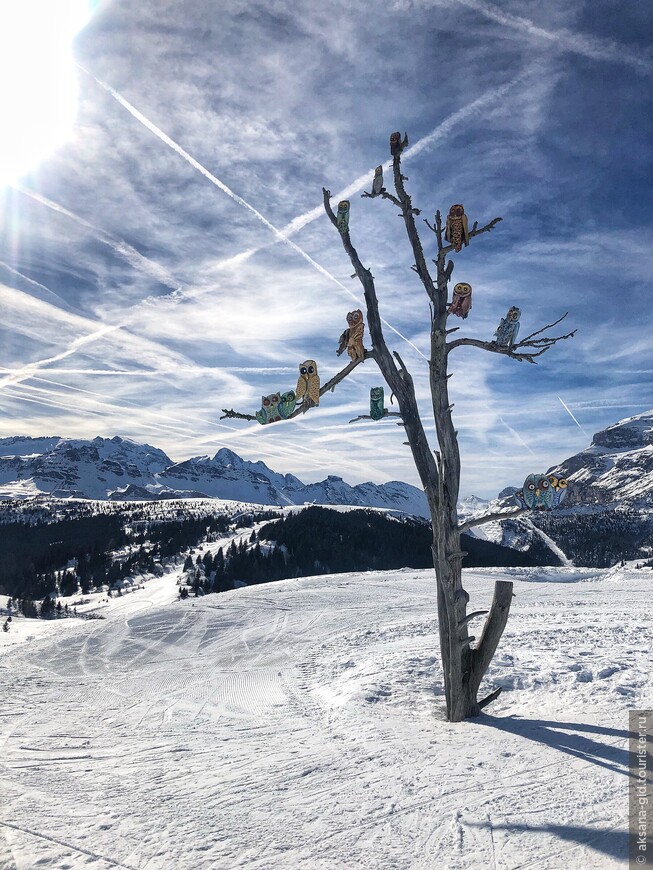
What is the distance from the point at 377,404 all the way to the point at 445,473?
157 centimetres

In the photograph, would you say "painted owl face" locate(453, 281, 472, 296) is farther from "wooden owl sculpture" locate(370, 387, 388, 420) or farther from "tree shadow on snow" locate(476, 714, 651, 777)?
"tree shadow on snow" locate(476, 714, 651, 777)

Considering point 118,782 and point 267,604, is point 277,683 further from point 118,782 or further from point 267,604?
point 267,604

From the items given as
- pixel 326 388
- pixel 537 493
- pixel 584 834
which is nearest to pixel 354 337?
pixel 326 388

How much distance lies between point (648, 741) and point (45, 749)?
7.94m

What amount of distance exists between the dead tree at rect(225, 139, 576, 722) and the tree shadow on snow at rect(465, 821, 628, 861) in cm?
384

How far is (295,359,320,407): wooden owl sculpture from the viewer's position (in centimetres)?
823

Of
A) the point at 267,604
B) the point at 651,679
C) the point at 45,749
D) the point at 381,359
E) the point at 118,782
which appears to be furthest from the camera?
the point at 267,604

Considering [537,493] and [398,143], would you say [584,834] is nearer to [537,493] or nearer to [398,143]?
[537,493]

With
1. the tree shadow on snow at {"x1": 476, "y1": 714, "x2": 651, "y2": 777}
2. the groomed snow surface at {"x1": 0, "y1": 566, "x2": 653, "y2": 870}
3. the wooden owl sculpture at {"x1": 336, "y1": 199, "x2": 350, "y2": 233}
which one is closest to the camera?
the groomed snow surface at {"x1": 0, "y1": 566, "x2": 653, "y2": 870}

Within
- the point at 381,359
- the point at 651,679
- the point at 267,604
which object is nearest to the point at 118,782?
the point at 381,359

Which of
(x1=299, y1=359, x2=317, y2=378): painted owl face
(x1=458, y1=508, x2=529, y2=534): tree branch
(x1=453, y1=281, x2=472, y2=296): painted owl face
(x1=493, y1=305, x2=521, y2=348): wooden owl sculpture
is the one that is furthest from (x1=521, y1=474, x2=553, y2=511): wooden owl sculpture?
(x1=299, y1=359, x2=317, y2=378): painted owl face

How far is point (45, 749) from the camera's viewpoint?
24.2ft

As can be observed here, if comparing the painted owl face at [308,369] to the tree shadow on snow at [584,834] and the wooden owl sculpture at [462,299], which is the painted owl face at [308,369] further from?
Result: the tree shadow on snow at [584,834]

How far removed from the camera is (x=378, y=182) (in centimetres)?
846
